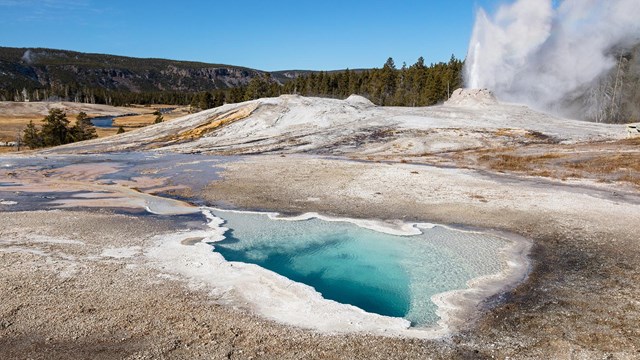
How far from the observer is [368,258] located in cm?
1287

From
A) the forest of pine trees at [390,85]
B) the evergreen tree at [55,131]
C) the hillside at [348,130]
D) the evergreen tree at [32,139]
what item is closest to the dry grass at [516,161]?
the hillside at [348,130]

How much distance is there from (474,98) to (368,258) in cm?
3887

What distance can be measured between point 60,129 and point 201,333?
67.9m

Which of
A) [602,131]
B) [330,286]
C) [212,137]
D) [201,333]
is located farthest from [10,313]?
[602,131]

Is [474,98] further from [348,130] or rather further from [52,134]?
[52,134]

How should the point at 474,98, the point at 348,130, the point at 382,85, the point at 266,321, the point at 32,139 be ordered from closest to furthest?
the point at 266,321 < the point at 348,130 < the point at 474,98 < the point at 32,139 < the point at 382,85

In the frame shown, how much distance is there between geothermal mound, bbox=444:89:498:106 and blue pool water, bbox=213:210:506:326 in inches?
1384

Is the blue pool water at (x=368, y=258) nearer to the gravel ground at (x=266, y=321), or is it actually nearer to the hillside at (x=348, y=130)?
the gravel ground at (x=266, y=321)

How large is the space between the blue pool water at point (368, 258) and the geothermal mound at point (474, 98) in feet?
115

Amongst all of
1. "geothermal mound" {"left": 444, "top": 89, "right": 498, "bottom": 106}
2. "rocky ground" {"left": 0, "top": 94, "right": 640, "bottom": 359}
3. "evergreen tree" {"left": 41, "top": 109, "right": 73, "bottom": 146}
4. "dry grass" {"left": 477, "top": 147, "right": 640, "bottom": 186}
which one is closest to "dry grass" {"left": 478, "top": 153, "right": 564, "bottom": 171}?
"dry grass" {"left": 477, "top": 147, "right": 640, "bottom": 186}

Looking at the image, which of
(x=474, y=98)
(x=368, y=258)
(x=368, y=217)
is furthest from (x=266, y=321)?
(x=474, y=98)

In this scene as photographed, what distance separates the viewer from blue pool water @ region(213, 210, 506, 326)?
1018cm

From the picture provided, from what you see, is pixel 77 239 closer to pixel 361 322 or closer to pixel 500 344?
pixel 361 322

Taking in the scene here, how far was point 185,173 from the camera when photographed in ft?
84.5
